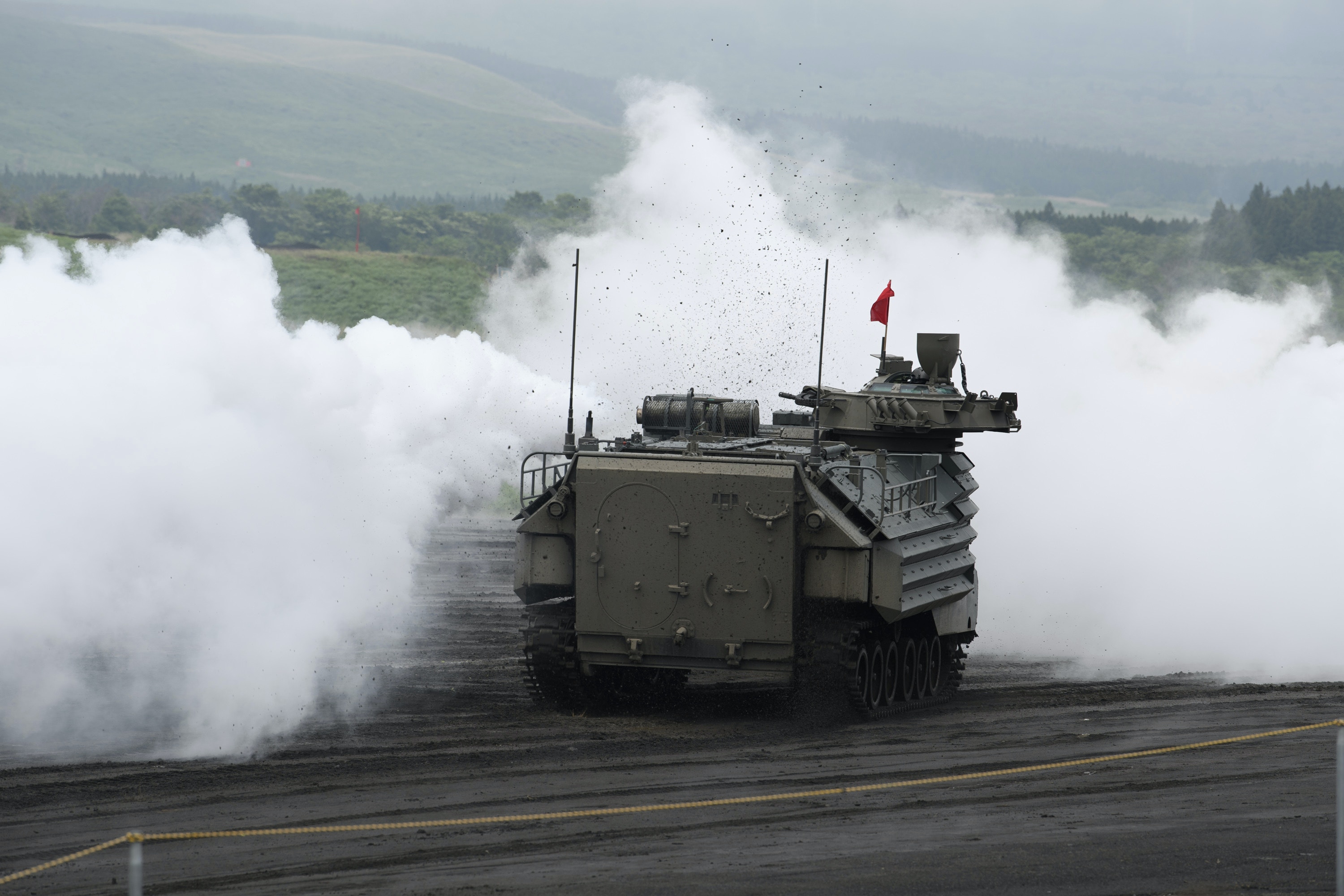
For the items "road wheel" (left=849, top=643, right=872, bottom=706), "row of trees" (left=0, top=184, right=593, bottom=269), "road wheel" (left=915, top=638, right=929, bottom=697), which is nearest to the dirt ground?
"road wheel" (left=849, top=643, right=872, bottom=706)

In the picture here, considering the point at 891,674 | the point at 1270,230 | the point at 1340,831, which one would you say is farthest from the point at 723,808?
the point at 1270,230

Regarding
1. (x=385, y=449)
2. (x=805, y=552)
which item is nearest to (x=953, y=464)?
(x=805, y=552)

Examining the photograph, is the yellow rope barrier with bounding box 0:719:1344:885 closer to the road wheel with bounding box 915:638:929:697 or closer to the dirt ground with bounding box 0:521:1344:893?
the dirt ground with bounding box 0:521:1344:893

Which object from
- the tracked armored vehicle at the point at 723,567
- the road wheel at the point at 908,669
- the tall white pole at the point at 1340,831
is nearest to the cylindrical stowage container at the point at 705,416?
the tracked armored vehicle at the point at 723,567

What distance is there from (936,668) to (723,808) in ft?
27.5

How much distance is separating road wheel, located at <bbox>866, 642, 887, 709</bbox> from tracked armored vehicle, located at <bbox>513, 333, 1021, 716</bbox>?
1.2 inches

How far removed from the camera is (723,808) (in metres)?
14.9

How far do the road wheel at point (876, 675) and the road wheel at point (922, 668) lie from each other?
1.13m

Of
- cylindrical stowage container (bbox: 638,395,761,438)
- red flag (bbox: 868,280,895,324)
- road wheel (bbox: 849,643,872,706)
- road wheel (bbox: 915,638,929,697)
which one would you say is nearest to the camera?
Answer: road wheel (bbox: 849,643,872,706)

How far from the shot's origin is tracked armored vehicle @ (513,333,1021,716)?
19453 millimetres

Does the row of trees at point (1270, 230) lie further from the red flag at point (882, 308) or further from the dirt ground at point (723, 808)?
the dirt ground at point (723, 808)

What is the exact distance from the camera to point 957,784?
1603 centimetres

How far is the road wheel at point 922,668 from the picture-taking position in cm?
2194

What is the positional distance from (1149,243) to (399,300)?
47.8m
